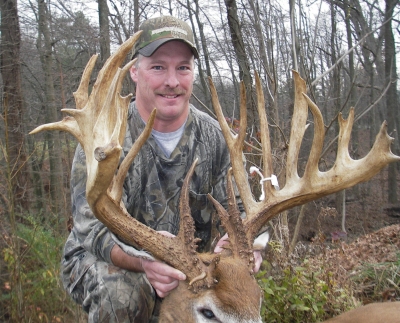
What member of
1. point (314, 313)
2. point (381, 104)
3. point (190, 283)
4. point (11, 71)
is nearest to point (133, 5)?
point (11, 71)

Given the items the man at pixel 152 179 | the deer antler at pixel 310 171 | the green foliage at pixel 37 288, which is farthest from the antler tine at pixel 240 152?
the green foliage at pixel 37 288

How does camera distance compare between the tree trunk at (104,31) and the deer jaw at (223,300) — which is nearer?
the deer jaw at (223,300)

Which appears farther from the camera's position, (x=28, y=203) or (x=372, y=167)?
(x=28, y=203)

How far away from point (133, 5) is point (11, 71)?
3.34 meters

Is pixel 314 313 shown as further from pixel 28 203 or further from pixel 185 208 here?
pixel 28 203

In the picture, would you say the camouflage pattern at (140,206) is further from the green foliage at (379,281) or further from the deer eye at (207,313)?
the green foliage at (379,281)

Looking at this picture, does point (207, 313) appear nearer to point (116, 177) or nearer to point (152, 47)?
point (116, 177)

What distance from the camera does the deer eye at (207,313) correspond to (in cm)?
245

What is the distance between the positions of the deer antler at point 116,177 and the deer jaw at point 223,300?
0.07 m

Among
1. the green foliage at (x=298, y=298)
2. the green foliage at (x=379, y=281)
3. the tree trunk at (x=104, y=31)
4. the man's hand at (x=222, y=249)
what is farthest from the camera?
the tree trunk at (x=104, y=31)

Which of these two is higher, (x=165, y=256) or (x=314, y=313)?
(x=165, y=256)

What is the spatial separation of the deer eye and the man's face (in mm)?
1768

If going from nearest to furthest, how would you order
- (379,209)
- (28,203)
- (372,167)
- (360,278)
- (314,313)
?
(372,167) < (314,313) < (360,278) < (28,203) < (379,209)

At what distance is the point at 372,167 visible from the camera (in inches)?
118
